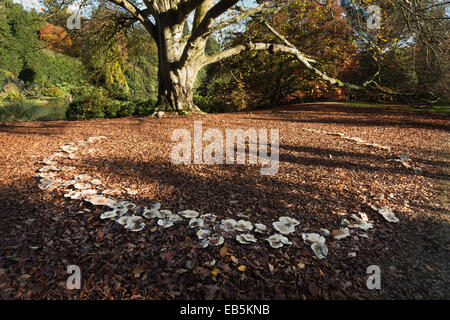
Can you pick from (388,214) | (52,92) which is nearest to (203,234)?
(388,214)

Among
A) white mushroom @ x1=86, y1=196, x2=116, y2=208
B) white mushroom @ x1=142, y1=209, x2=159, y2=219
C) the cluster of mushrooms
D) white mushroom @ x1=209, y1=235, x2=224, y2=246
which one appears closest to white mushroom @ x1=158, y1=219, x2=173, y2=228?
the cluster of mushrooms

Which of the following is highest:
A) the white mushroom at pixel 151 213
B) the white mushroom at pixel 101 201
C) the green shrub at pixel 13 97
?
the green shrub at pixel 13 97

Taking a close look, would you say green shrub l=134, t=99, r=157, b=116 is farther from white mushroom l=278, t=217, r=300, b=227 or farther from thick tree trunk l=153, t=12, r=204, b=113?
white mushroom l=278, t=217, r=300, b=227

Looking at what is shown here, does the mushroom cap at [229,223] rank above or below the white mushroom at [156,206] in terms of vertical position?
below

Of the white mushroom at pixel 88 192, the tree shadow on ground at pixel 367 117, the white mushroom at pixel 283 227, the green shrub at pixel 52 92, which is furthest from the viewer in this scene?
the green shrub at pixel 52 92

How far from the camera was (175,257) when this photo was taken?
1.66m

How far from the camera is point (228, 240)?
1838 millimetres

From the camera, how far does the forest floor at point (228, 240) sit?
4.85 feet

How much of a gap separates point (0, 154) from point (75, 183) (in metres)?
2.09

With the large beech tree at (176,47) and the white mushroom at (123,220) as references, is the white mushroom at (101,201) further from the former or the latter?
the large beech tree at (176,47)

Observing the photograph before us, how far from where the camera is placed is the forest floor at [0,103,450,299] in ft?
4.85

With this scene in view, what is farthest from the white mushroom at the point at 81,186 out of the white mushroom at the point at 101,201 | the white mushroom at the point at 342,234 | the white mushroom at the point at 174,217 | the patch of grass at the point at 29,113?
the patch of grass at the point at 29,113

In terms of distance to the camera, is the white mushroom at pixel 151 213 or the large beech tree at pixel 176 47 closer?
the white mushroom at pixel 151 213
